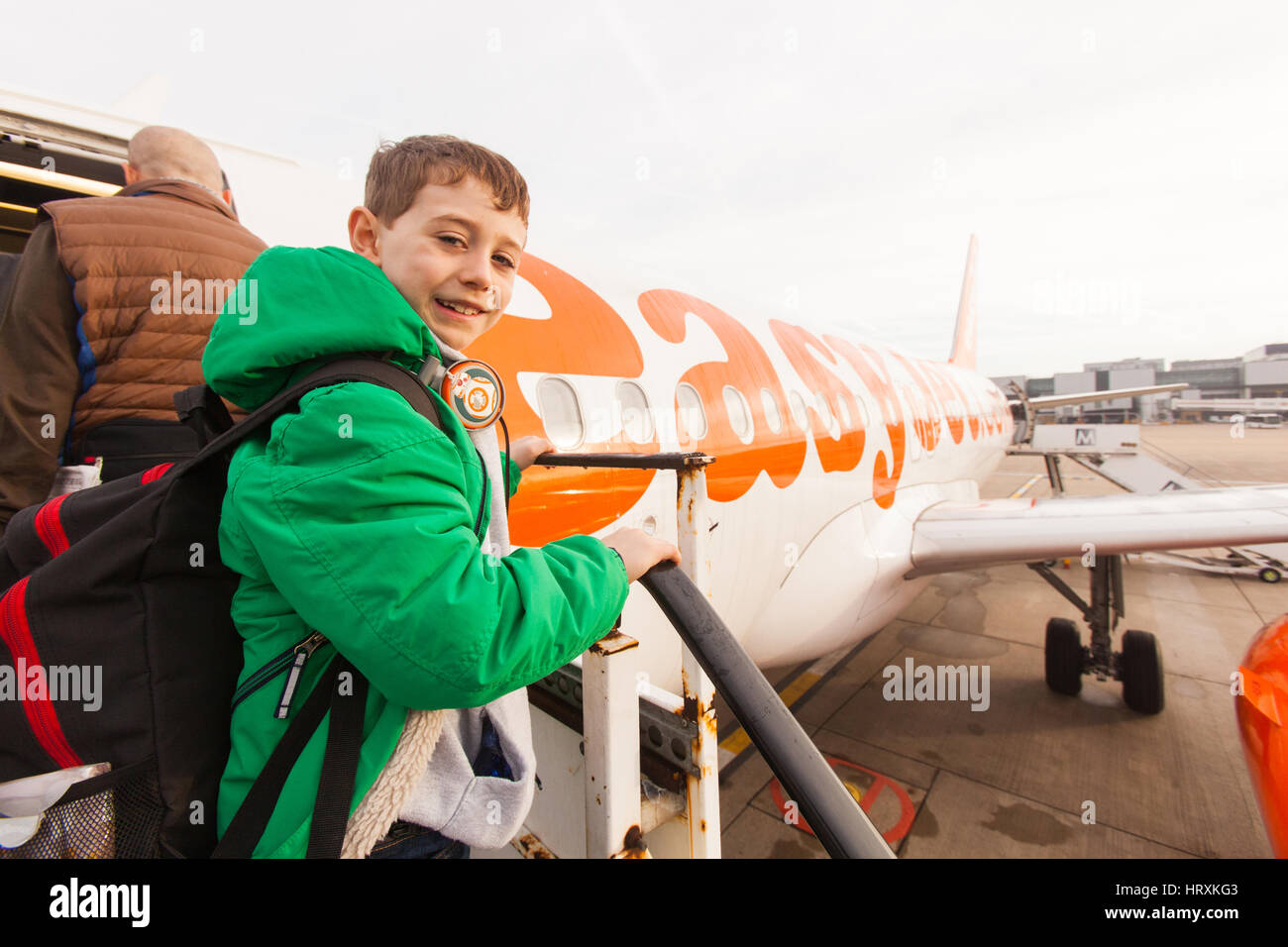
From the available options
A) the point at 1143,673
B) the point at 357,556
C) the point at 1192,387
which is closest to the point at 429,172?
the point at 357,556

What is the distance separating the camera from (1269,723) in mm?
3113

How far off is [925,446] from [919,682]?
116 inches

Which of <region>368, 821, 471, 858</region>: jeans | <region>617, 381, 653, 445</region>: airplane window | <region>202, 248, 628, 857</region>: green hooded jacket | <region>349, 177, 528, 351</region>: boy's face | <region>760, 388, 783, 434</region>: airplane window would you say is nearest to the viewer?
<region>202, 248, 628, 857</region>: green hooded jacket

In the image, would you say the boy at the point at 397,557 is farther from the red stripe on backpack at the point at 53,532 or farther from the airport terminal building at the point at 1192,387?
the airport terminal building at the point at 1192,387

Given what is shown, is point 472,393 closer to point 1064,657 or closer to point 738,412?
point 738,412

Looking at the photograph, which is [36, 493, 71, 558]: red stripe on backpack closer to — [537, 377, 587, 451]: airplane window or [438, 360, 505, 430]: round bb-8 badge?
[438, 360, 505, 430]: round bb-8 badge

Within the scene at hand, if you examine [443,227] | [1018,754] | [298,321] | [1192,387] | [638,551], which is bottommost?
[1018,754]

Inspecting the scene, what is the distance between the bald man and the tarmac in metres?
4.12

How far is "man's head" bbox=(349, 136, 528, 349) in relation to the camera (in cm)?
Answer: 127

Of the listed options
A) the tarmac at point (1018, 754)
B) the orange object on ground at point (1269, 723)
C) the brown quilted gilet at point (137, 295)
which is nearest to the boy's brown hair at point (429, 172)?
the brown quilted gilet at point (137, 295)

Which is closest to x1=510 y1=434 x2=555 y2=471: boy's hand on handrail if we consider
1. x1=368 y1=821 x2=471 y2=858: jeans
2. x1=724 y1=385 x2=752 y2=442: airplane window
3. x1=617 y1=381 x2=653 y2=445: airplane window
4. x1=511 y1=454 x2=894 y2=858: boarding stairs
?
x1=511 y1=454 x2=894 y2=858: boarding stairs

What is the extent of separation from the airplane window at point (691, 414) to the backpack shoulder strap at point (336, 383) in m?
2.62

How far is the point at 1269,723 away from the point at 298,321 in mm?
4515

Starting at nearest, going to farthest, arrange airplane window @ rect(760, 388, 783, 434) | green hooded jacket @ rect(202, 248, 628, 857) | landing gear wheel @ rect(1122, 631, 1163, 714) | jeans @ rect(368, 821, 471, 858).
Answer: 1. green hooded jacket @ rect(202, 248, 628, 857)
2. jeans @ rect(368, 821, 471, 858)
3. airplane window @ rect(760, 388, 783, 434)
4. landing gear wheel @ rect(1122, 631, 1163, 714)
